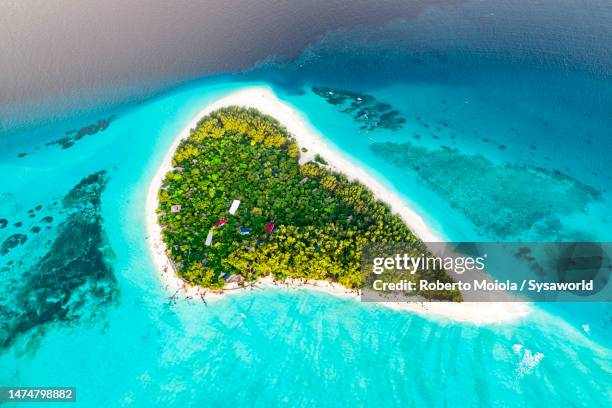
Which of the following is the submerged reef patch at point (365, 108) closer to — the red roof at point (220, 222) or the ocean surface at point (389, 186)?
the ocean surface at point (389, 186)

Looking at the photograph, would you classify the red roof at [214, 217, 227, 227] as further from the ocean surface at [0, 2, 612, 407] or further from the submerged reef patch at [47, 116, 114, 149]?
the submerged reef patch at [47, 116, 114, 149]

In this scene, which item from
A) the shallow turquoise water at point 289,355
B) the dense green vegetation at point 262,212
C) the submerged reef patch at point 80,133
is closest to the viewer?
the shallow turquoise water at point 289,355

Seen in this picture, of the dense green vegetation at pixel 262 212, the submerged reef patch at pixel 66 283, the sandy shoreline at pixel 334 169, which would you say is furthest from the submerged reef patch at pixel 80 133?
the dense green vegetation at pixel 262 212

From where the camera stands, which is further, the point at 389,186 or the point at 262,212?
the point at 389,186

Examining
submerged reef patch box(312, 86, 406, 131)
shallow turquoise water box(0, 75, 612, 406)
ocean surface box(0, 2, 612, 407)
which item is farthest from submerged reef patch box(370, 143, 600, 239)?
shallow turquoise water box(0, 75, 612, 406)

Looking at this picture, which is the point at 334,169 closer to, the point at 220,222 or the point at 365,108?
the point at 365,108

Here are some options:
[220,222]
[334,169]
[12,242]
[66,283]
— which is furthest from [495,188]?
[12,242]
